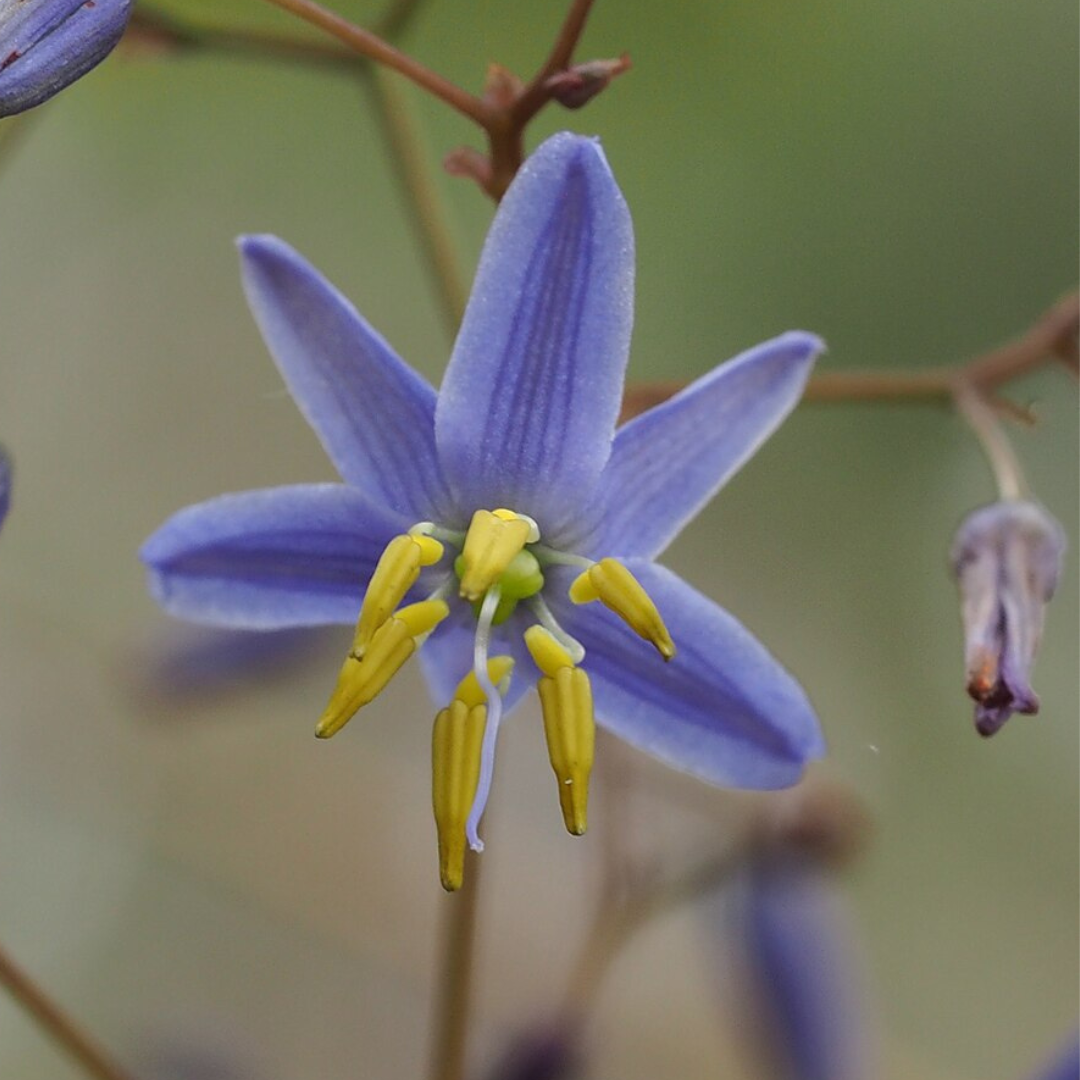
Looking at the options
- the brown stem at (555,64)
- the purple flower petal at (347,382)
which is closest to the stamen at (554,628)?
the purple flower petal at (347,382)

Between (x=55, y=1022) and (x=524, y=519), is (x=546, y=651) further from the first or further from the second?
(x=55, y=1022)

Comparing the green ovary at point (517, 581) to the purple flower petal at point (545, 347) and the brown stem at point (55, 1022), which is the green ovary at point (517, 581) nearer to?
the purple flower petal at point (545, 347)

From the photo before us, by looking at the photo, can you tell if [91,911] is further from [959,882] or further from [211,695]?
[959,882]

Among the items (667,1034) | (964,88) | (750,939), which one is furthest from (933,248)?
(750,939)

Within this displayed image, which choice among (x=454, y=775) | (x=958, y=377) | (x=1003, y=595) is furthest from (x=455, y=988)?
(x=958, y=377)

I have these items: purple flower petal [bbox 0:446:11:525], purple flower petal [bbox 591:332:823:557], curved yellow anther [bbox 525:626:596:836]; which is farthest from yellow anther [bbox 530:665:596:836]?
purple flower petal [bbox 0:446:11:525]

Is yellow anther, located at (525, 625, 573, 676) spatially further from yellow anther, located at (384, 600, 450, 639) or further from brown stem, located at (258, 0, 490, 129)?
brown stem, located at (258, 0, 490, 129)
